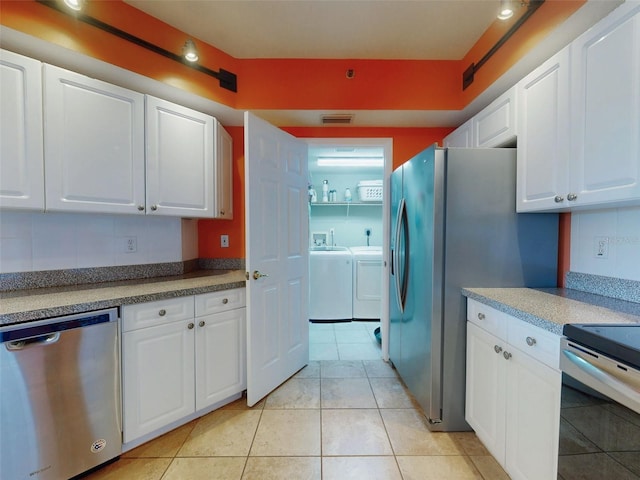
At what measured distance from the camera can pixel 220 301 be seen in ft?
5.73

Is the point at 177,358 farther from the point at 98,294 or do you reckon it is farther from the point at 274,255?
the point at 274,255

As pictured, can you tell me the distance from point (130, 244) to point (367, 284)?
260 cm

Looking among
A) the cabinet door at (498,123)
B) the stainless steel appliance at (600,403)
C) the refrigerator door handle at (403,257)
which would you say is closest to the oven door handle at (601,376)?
the stainless steel appliance at (600,403)

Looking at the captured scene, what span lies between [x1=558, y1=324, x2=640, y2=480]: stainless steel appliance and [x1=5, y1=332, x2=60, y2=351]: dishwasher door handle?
203cm

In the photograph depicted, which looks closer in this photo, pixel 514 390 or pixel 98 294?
pixel 514 390

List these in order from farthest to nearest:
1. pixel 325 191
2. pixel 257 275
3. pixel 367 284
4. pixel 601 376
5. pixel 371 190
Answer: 1. pixel 325 191
2. pixel 371 190
3. pixel 367 284
4. pixel 257 275
5. pixel 601 376

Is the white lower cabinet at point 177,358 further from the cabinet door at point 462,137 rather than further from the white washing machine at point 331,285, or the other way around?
the cabinet door at point 462,137

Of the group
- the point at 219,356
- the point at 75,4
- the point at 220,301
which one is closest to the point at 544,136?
the point at 220,301

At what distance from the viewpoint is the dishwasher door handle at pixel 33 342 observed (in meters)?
1.09

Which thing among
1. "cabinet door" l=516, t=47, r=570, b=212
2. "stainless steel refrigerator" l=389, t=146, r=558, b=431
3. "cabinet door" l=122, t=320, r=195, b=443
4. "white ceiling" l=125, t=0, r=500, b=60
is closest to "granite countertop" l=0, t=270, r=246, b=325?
"cabinet door" l=122, t=320, r=195, b=443

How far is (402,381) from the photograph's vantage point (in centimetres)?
215

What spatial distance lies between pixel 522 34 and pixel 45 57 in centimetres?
257

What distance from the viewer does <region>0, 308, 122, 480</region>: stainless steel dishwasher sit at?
3.60 ft

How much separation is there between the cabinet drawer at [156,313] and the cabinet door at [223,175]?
0.73 meters
